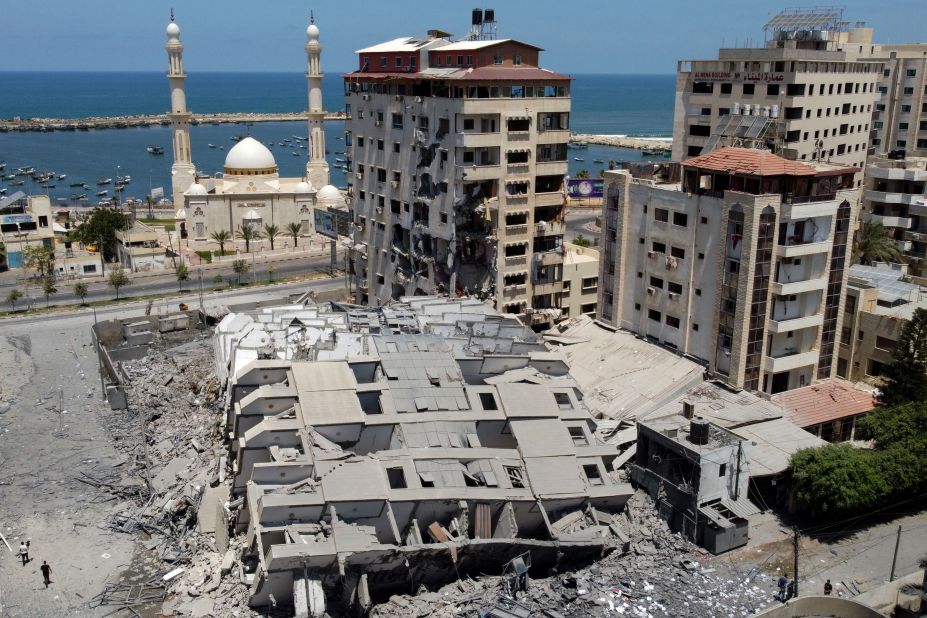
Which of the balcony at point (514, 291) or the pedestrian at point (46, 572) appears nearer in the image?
the pedestrian at point (46, 572)

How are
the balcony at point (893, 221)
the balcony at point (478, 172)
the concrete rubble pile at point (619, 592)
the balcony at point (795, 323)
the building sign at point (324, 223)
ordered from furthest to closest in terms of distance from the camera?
the building sign at point (324, 223) < the balcony at point (893, 221) < the balcony at point (478, 172) < the balcony at point (795, 323) < the concrete rubble pile at point (619, 592)

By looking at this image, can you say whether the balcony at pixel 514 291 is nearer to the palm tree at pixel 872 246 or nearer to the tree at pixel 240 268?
the palm tree at pixel 872 246

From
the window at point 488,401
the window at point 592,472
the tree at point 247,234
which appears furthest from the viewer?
the tree at point 247,234

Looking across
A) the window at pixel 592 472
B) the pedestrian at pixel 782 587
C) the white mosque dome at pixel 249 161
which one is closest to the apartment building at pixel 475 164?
the window at pixel 592 472

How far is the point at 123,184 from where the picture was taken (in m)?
133

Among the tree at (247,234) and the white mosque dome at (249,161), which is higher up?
the white mosque dome at (249,161)

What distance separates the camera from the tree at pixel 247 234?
7625 centimetres

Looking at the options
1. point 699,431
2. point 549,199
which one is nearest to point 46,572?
point 699,431

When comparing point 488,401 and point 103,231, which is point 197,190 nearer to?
point 103,231

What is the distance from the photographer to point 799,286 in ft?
112

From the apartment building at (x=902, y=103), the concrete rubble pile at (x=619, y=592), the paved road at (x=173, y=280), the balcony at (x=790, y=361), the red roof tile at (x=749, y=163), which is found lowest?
the concrete rubble pile at (x=619, y=592)

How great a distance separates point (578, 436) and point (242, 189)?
195ft

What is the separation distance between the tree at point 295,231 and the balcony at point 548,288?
124ft

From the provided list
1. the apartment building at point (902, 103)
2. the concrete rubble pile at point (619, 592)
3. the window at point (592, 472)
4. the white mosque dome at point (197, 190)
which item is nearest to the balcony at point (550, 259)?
the window at point (592, 472)
